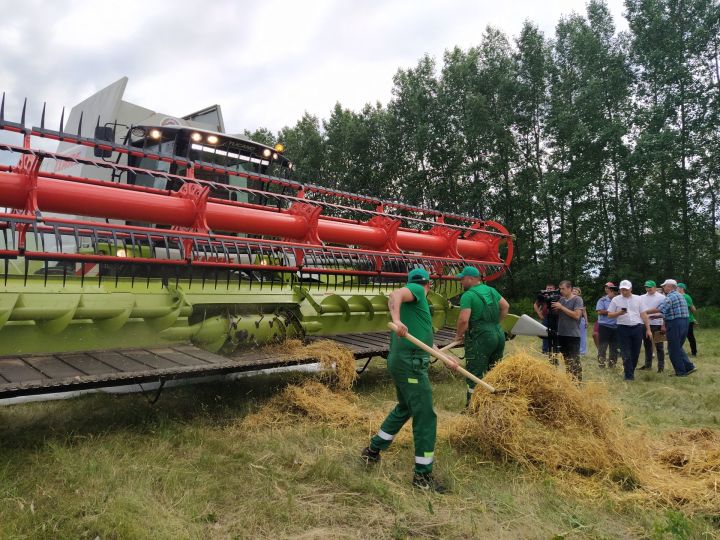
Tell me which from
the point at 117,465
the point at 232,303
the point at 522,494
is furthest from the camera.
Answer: the point at 232,303

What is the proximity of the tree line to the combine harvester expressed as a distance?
12271 millimetres

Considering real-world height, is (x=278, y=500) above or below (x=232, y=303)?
below

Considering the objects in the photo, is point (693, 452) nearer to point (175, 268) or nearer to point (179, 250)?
point (175, 268)

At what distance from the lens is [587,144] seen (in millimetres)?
17906

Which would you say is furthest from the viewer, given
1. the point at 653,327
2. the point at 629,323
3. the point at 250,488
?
the point at 653,327

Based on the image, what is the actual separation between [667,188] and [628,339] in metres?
12.4

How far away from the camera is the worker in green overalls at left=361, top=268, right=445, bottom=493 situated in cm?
346

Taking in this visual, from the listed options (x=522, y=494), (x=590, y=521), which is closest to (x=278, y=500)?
(x=522, y=494)

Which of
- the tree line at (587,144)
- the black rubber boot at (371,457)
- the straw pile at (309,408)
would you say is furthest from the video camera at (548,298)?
the tree line at (587,144)

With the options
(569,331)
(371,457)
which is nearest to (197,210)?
(371,457)

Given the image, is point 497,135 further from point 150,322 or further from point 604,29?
point 150,322

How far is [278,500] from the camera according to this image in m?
A: 3.22

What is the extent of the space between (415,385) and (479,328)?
1.61 meters

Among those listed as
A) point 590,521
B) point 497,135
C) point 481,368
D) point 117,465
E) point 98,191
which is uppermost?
point 497,135
